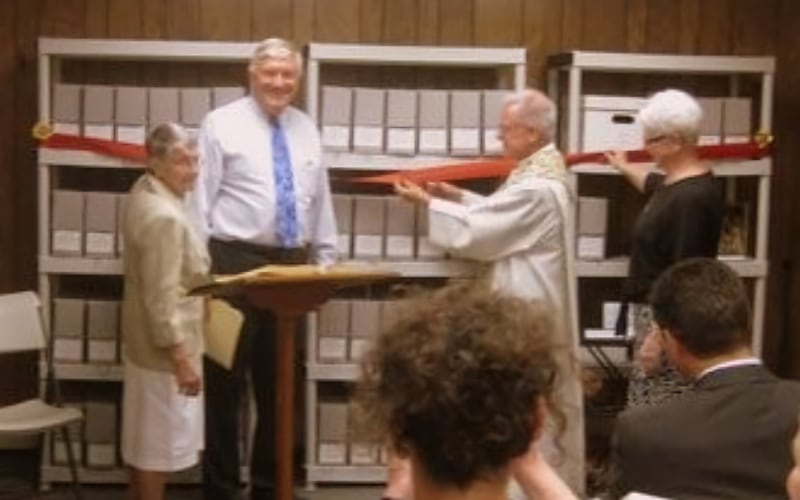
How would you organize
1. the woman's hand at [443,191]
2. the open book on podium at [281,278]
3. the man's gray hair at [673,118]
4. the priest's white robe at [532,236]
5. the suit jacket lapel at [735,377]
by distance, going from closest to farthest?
1. the suit jacket lapel at [735,377]
2. the open book on podium at [281,278]
3. the man's gray hair at [673,118]
4. the priest's white robe at [532,236]
5. the woman's hand at [443,191]

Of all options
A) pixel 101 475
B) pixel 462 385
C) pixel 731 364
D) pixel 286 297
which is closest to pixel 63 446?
pixel 101 475

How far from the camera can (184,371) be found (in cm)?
375

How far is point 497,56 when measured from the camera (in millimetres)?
4680

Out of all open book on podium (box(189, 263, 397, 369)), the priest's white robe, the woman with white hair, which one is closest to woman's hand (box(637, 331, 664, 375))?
the woman with white hair

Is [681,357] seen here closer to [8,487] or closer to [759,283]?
[759,283]

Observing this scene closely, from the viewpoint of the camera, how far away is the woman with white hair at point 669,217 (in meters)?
3.68

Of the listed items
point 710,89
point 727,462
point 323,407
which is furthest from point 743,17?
point 727,462

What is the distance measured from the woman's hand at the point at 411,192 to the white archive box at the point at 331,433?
90 centimetres

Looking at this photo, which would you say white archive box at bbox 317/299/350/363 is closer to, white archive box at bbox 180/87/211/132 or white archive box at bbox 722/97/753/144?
white archive box at bbox 180/87/211/132

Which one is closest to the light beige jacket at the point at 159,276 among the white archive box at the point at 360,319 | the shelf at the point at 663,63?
the white archive box at the point at 360,319

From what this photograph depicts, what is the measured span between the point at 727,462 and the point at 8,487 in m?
3.43

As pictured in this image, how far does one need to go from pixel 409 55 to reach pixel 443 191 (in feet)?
1.82

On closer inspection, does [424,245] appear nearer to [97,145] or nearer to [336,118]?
[336,118]

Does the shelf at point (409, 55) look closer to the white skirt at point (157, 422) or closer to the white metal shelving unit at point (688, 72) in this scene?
the white metal shelving unit at point (688, 72)
